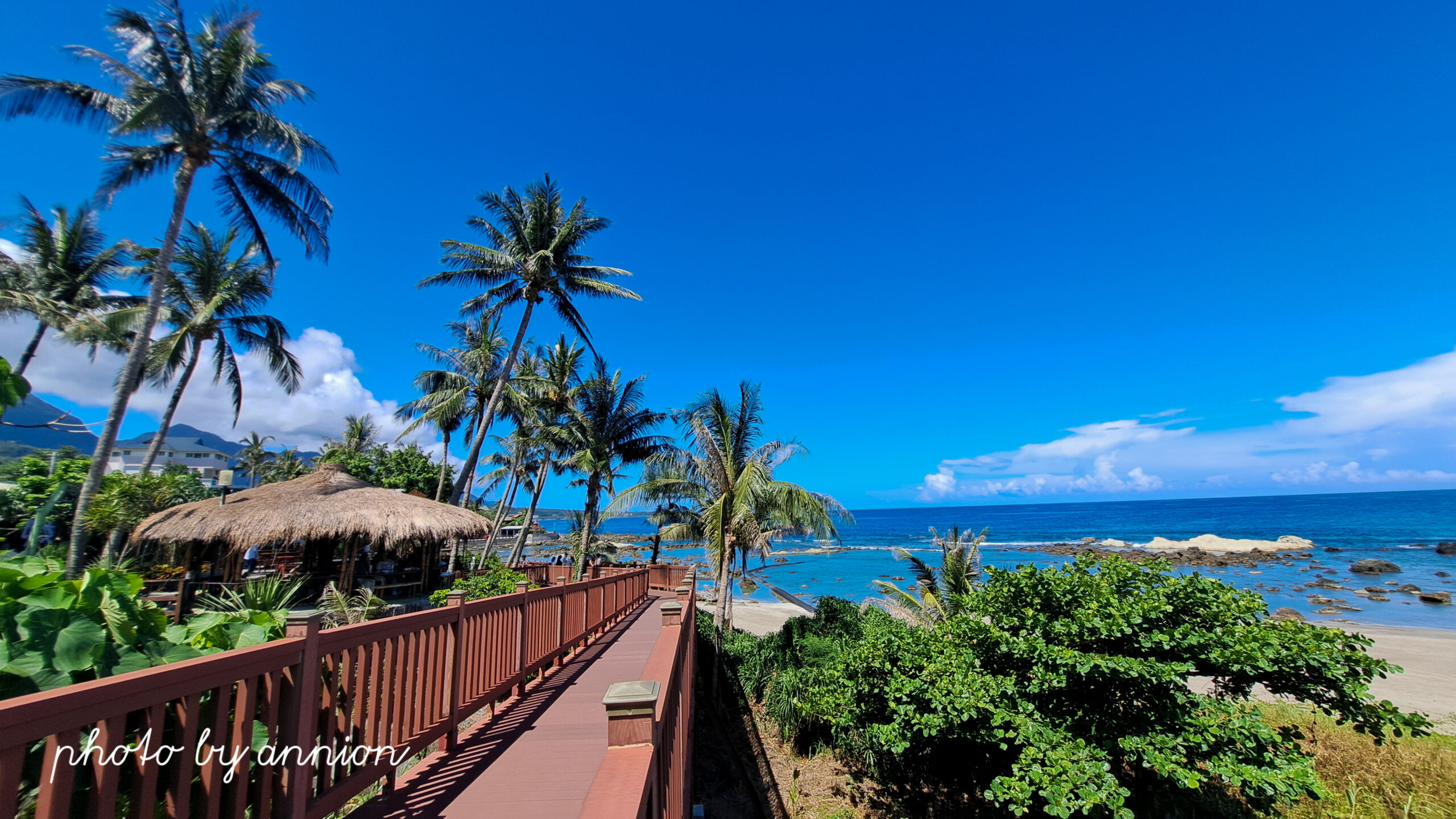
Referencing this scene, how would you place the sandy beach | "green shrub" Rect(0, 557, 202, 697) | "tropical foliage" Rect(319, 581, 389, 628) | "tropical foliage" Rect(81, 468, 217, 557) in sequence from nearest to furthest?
1. "green shrub" Rect(0, 557, 202, 697)
2. "tropical foliage" Rect(319, 581, 389, 628)
3. the sandy beach
4. "tropical foliage" Rect(81, 468, 217, 557)

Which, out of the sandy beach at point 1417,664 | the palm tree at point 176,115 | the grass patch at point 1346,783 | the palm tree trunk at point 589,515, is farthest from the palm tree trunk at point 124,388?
the sandy beach at point 1417,664

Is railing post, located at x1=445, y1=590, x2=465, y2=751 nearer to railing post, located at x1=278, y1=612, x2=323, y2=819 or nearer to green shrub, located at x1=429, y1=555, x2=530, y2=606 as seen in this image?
railing post, located at x1=278, y1=612, x2=323, y2=819

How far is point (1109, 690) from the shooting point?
6.39 meters

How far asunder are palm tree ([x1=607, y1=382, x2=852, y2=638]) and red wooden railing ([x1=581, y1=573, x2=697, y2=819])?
393 inches

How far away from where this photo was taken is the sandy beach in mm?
12789

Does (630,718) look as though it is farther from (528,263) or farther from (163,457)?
(163,457)

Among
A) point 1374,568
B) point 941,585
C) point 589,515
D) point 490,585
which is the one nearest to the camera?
point 490,585

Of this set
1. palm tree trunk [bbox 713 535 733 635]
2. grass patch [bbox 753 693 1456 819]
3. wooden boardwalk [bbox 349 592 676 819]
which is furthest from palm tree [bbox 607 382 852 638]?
wooden boardwalk [bbox 349 592 676 819]

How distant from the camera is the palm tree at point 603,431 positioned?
19469 millimetres

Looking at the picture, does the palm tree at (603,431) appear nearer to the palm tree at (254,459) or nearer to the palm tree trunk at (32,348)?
the palm tree trunk at (32,348)

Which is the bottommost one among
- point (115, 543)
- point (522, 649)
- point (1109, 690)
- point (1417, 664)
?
point (1417, 664)

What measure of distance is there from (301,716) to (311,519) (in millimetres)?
12929

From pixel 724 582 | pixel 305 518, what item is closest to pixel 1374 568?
pixel 724 582

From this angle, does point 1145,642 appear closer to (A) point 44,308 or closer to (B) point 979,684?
(B) point 979,684
